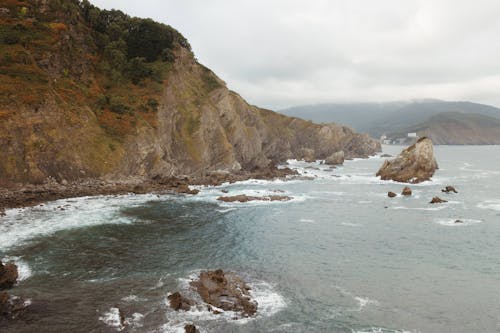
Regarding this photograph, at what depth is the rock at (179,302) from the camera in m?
23.5

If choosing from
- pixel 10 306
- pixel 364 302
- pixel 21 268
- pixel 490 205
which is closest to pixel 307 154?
pixel 490 205

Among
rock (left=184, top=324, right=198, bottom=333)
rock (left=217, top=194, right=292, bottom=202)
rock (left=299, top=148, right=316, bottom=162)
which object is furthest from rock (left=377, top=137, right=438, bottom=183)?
rock (left=184, top=324, right=198, bottom=333)

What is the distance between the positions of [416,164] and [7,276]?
8678 cm

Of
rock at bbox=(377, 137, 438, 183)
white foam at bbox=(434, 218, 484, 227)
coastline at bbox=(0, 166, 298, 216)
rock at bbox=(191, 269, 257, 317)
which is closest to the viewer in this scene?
rock at bbox=(191, 269, 257, 317)

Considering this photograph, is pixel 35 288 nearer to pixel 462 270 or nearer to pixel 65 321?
pixel 65 321

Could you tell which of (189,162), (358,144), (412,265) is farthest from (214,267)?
(358,144)

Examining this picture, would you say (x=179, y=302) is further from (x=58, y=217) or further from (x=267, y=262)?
(x=58, y=217)

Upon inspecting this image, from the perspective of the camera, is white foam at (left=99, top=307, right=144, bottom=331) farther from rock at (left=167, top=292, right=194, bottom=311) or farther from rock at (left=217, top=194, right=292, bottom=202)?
rock at (left=217, top=194, right=292, bottom=202)

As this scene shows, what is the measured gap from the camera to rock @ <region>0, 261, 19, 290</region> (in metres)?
25.4

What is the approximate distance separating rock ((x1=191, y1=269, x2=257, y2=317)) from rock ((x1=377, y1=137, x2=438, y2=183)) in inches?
2863

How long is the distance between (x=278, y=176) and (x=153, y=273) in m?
67.1

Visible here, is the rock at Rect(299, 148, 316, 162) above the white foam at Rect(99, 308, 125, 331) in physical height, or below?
above

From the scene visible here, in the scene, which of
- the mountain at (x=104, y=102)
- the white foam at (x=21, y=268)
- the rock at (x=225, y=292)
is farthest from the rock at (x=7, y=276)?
the mountain at (x=104, y=102)

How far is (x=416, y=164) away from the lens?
88.8m
